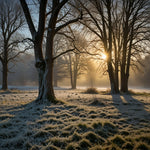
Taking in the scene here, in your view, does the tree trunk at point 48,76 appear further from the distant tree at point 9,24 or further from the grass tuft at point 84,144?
the distant tree at point 9,24

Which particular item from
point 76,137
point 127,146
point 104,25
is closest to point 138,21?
point 104,25

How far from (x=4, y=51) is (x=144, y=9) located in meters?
16.7

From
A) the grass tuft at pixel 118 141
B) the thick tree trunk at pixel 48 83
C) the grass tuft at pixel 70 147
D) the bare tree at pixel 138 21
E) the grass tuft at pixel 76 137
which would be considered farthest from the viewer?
the bare tree at pixel 138 21

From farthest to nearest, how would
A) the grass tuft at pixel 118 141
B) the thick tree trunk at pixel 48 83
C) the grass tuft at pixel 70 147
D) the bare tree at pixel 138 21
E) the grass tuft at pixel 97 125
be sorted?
1. the bare tree at pixel 138 21
2. the thick tree trunk at pixel 48 83
3. the grass tuft at pixel 97 125
4. the grass tuft at pixel 118 141
5. the grass tuft at pixel 70 147

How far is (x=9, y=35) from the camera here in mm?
14445

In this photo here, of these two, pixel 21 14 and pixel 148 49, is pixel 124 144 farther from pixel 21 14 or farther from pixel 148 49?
pixel 21 14

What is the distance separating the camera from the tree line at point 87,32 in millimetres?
5953

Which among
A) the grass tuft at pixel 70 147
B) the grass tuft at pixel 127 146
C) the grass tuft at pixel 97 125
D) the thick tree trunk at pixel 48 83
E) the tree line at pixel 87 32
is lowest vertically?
the grass tuft at pixel 127 146

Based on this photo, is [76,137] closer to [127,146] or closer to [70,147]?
[70,147]

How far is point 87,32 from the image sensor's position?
10594mm

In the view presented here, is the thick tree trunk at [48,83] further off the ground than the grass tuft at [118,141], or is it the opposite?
the thick tree trunk at [48,83]

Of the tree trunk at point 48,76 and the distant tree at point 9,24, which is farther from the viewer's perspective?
the distant tree at point 9,24

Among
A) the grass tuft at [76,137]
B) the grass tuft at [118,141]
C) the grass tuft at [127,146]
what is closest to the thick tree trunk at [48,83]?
the grass tuft at [76,137]

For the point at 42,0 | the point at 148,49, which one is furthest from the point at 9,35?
the point at 148,49
